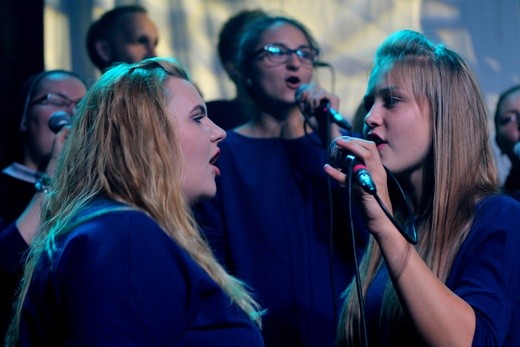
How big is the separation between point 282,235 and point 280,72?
0.59 m

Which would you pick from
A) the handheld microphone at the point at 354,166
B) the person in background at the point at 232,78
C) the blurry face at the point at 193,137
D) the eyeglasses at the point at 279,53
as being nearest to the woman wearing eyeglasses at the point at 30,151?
the person in background at the point at 232,78

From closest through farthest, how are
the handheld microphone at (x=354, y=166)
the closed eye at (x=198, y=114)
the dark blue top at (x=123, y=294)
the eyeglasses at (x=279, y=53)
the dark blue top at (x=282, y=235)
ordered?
the dark blue top at (x=123, y=294)
the handheld microphone at (x=354, y=166)
the closed eye at (x=198, y=114)
the dark blue top at (x=282, y=235)
the eyeglasses at (x=279, y=53)

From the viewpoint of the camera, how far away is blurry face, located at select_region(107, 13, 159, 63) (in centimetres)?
318

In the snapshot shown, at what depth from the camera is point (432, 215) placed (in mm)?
1847

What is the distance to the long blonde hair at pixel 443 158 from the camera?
1794 millimetres

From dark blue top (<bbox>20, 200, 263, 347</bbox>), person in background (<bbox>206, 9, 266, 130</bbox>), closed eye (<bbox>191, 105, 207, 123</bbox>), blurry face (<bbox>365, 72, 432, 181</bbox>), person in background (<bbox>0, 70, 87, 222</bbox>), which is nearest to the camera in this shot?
dark blue top (<bbox>20, 200, 263, 347</bbox>)

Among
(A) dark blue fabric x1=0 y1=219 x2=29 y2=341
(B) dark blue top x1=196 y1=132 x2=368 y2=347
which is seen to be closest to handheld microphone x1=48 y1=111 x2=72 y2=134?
(A) dark blue fabric x1=0 y1=219 x2=29 y2=341

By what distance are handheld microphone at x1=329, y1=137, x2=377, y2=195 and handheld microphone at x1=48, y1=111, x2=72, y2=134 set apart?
1.16m

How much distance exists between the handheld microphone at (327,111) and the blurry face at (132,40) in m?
0.81

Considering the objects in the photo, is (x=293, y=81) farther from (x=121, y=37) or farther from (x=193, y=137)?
(x=193, y=137)

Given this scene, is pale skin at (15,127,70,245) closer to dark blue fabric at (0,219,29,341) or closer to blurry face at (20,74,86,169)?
dark blue fabric at (0,219,29,341)

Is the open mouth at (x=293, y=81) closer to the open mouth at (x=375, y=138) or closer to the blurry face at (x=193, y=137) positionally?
the open mouth at (x=375, y=138)

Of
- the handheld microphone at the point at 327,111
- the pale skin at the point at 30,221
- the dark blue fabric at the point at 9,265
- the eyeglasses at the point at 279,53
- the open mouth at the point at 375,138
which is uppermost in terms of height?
the eyeglasses at the point at 279,53

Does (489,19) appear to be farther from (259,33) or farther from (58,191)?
(58,191)
